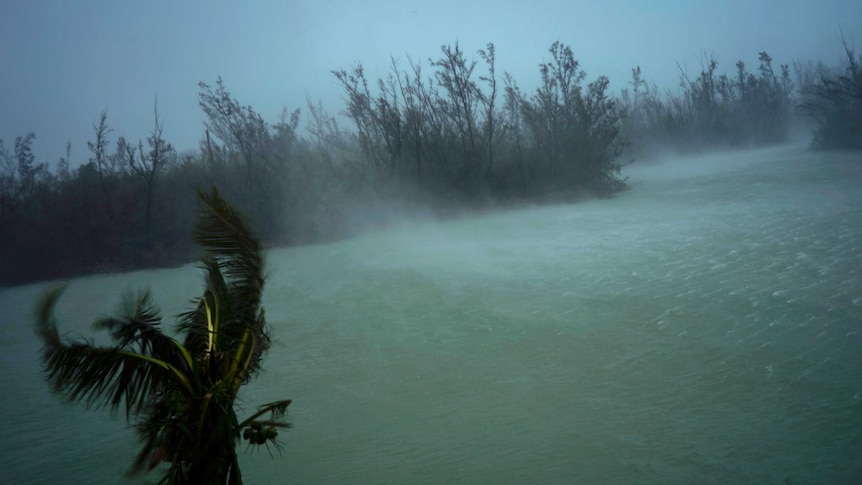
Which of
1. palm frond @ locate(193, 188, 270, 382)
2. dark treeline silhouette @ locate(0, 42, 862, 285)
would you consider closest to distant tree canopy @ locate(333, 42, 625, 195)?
dark treeline silhouette @ locate(0, 42, 862, 285)

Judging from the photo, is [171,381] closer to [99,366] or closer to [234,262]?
[99,366]

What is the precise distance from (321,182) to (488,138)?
5710mm

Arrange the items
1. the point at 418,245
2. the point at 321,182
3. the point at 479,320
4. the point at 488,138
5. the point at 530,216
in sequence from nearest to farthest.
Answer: the point at 479,320, the point at 418,245, the point at 530,216, the point at 321,182, the point at 488,138

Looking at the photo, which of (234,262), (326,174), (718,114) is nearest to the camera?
(234,262)

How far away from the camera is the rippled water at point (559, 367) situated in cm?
385

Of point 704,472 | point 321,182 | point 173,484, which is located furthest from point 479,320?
point 321,182

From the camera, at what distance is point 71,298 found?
11016 millimetres

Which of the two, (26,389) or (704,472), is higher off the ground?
(26,389)

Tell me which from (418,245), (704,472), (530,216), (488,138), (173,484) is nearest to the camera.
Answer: (173,484)

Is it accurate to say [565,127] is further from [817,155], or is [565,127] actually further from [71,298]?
[71,298]

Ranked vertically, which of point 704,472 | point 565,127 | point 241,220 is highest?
point 565,127

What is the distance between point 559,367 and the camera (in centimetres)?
530

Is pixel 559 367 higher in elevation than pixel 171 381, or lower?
lower

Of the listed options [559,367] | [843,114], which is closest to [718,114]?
[843,114]
